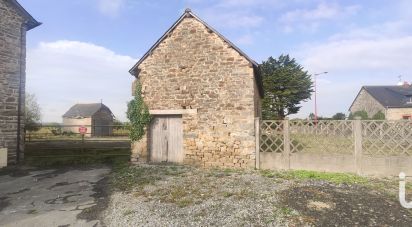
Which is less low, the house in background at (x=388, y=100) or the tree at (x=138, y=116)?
the house in background at (x=388, y=100)

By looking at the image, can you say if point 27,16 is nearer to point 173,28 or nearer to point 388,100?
point 173,28

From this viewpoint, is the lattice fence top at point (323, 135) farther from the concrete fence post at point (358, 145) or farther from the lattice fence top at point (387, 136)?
the lattice fence top at point (387, 136)

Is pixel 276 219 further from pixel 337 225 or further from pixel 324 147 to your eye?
pixel 324 147

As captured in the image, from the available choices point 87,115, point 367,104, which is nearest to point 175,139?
point 367,104

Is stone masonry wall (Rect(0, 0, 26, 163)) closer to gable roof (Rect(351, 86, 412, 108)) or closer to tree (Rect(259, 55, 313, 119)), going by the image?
tree (Rect(259, 55, 313, 119))

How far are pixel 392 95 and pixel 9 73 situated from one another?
135 feet

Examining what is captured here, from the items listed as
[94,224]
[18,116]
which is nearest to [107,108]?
[18,116]

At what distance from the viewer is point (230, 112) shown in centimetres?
1218

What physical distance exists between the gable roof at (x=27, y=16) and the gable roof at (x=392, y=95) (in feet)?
120

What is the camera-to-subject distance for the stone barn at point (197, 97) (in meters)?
12.1

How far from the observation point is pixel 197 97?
41.2ft

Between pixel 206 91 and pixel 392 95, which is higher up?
pixel 392 95

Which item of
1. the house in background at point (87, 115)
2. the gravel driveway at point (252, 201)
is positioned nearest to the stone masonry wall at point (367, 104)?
the gravel driveway at point (252, 201)

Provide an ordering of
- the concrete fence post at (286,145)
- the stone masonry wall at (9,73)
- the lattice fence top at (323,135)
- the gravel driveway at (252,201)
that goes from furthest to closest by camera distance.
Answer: the stone masonry wall at (9,73) < the concrete fence post at (286,145) < the lattice fence top at (323,135) < the gravel driveway at (252,201)
